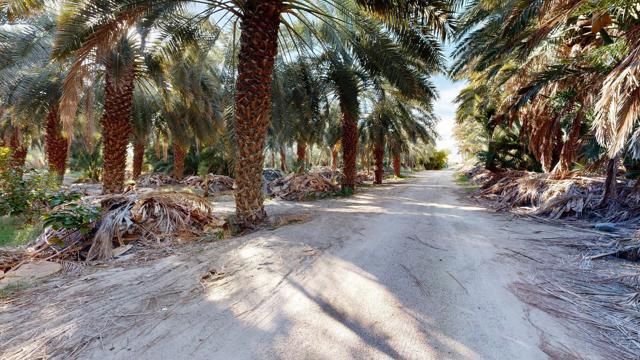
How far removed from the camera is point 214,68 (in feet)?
42.5

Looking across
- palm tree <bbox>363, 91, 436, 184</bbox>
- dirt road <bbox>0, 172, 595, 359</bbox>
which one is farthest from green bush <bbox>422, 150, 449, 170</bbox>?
dirt road <bbox>0, 172, 595, 359</bbox>

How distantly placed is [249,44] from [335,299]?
499cm

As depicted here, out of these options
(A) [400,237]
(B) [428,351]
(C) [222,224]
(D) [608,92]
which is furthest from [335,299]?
(D) [608,92]

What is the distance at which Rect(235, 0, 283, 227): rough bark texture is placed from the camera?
590 centimetres

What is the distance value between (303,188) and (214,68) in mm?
6373

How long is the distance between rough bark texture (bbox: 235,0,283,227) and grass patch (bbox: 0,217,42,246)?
3.48m

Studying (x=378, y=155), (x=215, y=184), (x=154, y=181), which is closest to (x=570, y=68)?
(x=378, y=155)

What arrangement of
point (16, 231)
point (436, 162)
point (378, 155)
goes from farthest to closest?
point (436, 162)
point (378, 155)
point (16, 231)

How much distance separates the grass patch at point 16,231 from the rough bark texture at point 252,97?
348 centimetres

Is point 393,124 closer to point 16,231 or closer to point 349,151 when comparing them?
point 349,151

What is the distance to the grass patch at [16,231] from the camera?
5.24 metres

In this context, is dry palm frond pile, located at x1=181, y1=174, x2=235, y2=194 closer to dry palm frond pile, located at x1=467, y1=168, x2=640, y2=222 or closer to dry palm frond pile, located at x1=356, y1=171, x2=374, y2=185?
dry palm frond pile, located at x1=356, y1=171, x2=374, y2=185

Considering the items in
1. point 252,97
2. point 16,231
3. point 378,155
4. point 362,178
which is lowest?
point 362,178

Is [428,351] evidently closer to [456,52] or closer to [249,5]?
[249,5]
